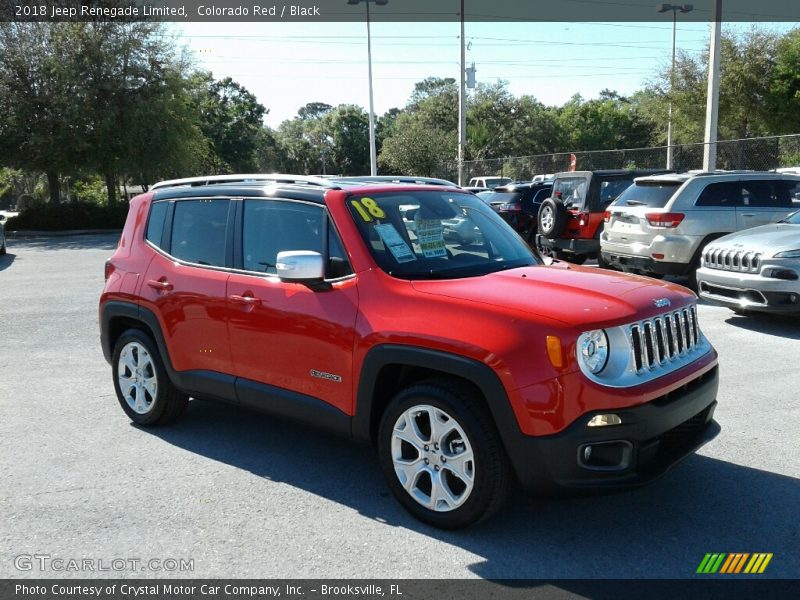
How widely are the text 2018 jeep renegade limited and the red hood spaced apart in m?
0.01

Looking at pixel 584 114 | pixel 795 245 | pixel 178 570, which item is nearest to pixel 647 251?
→ pixel 795 245

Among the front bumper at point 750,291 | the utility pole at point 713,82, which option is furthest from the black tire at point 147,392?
the utility pole at point 713,82

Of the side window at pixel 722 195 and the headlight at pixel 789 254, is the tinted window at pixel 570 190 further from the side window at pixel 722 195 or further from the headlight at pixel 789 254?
the headlight at pixel 789 254

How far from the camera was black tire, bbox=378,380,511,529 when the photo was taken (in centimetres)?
345

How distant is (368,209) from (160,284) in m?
1.79

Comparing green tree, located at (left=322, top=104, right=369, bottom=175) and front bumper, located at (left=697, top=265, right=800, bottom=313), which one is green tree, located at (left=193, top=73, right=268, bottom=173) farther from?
front bumper, located at (left=697, top=265, right=800, bottom=313)

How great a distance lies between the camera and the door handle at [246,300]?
4.40m

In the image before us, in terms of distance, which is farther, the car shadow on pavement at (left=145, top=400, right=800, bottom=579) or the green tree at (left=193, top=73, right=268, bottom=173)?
the green tree at (left=193, top=73, right=268, bottom=173)

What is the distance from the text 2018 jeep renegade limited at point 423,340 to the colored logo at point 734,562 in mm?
465

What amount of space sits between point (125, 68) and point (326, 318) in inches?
1164

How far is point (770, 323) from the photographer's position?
343 inches

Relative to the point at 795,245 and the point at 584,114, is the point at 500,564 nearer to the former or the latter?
the point at 795,245

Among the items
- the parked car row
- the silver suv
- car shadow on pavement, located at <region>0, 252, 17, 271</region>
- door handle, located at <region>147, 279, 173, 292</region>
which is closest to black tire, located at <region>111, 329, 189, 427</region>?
door handle, located at <region>147, 279, 173, 292</region>

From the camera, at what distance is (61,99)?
91.7ft
